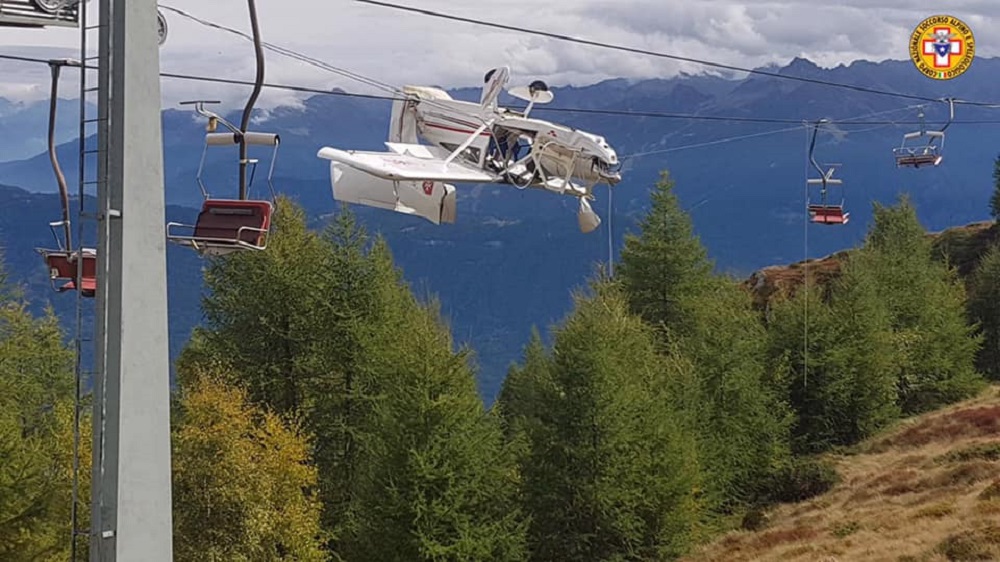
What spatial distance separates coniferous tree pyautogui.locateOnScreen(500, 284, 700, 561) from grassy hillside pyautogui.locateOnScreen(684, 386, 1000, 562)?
197 cm

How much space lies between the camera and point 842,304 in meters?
54.1

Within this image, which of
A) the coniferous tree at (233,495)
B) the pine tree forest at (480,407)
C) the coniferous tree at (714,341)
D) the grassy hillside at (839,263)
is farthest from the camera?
the grassy hillside at (839,263)

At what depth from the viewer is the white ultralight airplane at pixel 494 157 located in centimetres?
1741

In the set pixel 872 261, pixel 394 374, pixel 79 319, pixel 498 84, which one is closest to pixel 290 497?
pixel 394 374

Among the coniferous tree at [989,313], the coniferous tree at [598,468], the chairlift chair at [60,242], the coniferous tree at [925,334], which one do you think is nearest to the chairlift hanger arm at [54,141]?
the chairlift chair at [60,242]

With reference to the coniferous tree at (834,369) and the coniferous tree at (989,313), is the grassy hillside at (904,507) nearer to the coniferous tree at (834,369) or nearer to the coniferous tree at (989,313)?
the coniferous tree at (834,369)

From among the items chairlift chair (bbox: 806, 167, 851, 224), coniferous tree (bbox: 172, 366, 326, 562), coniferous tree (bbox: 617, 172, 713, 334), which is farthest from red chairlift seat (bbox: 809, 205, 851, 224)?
coniferous tree (bbox: 617, 172, 713, 334)

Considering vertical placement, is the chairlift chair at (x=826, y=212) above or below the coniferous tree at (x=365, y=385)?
above

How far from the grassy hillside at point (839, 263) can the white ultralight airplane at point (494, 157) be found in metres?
61.3

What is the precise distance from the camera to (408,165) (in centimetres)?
1600

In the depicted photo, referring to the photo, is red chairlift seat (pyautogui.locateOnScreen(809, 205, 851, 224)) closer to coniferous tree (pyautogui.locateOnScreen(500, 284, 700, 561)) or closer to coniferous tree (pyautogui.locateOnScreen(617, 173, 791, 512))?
coniferous tree (pyautogui.locateOnScreen(500, 284, 700, 561))

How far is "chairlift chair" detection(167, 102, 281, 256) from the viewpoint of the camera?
40.5 feet

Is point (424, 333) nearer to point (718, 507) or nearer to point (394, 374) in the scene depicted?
point (394, 374)

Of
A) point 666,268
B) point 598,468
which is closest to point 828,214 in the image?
point 598,468
